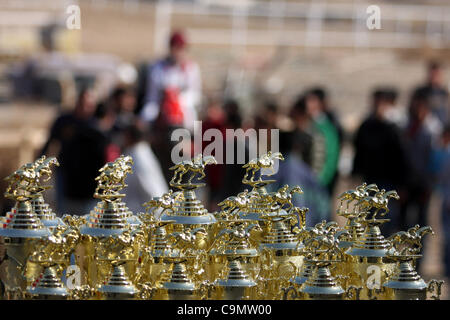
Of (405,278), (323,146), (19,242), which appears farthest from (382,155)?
(19,242)

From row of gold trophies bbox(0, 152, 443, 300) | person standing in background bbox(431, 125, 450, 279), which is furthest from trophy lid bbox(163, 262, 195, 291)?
person standing in background bbox(431, 125, 450, 279)

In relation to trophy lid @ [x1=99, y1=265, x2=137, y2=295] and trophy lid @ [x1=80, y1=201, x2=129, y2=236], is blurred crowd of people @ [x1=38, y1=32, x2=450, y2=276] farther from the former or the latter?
trophy lid @ [x1=99, y1=265, x2=137, y2=295]

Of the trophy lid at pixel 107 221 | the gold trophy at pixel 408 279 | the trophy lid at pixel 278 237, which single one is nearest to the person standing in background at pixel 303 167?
the trophy lid at pixel 278 237

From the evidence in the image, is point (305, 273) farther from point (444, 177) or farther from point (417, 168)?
point (417, 168)

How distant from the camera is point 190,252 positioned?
14.0 feet

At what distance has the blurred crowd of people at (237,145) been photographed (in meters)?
8.85

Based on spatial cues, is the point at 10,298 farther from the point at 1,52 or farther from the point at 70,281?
the point at 1,52

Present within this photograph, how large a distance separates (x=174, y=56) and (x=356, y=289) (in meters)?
7.34

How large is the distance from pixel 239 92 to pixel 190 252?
1846 cm

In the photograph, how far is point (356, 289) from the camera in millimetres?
4352

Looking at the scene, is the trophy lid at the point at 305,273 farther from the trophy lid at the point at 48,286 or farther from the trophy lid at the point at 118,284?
the trophy lid at the point at 48,286

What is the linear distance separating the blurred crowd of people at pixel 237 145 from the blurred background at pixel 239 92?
1 centimetres

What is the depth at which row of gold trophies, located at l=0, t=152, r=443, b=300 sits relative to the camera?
166 inches

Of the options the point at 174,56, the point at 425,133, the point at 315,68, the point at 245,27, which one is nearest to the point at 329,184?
the point at 425,133
